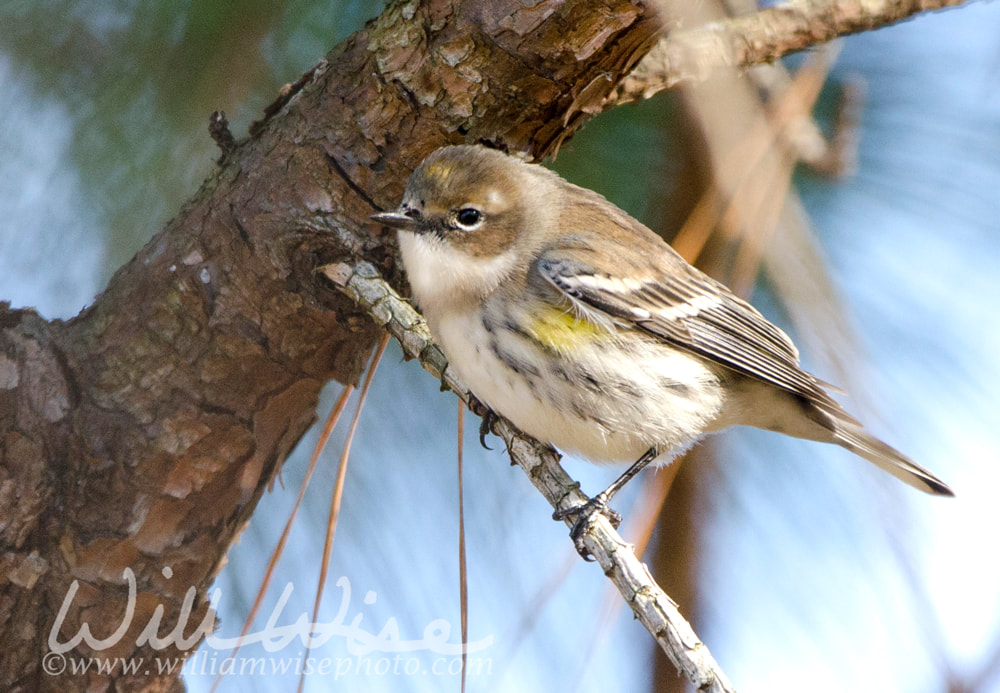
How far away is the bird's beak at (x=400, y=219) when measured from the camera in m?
1.28

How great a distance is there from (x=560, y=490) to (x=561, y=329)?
27cm

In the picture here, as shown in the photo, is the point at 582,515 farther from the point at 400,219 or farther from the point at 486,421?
the point at 400,219

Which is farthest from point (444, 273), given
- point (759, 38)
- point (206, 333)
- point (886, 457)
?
point (886, 457)

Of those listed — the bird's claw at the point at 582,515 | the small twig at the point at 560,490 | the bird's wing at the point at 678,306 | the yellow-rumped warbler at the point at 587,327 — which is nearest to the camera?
the small twig at the point at 560,490

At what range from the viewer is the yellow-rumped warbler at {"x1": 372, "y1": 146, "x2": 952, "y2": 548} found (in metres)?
1.31

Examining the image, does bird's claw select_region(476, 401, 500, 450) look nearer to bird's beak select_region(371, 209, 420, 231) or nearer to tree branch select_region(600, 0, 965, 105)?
bird's beak select_region(371, 209, 420, 231)

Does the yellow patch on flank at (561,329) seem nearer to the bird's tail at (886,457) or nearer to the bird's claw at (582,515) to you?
the bird's claw at (582,515)

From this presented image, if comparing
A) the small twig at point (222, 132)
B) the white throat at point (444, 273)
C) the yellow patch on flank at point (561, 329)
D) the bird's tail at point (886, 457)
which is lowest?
the bird's tail at point (886, 457)

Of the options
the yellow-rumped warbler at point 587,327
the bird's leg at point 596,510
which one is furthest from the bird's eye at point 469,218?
the bird's leg at point 596,510

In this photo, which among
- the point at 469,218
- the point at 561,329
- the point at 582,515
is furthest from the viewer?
the point at 469,218

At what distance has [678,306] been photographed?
1.50m

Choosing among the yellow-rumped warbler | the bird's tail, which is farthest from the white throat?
the bird's tail

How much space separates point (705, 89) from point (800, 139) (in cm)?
19

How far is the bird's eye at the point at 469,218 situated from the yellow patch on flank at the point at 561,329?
0.77ft
